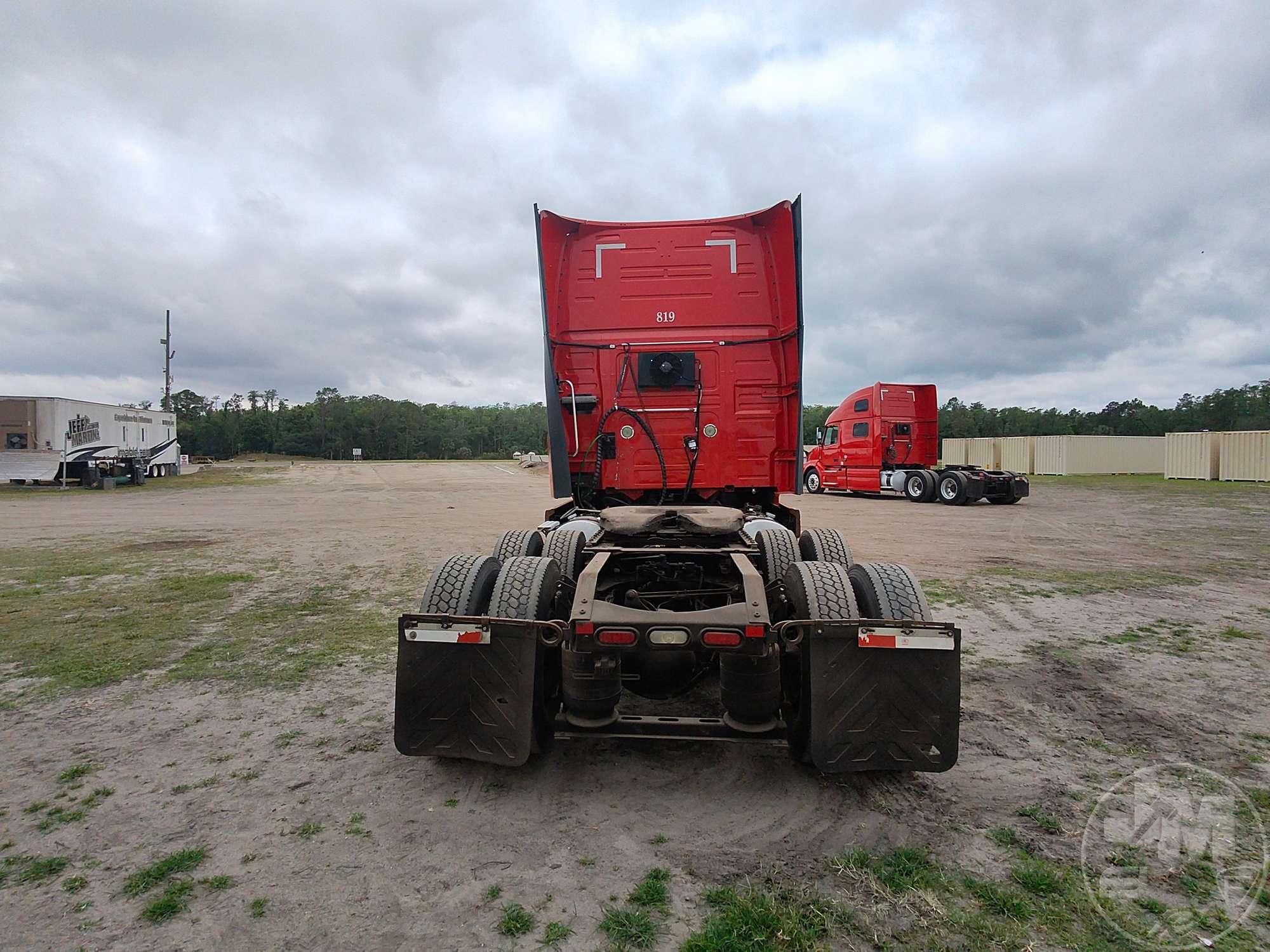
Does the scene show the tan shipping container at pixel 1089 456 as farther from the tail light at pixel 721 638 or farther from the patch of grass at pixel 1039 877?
the tail light at pixel 721 638

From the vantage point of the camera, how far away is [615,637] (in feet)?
9.98

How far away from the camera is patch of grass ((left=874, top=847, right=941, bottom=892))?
8.16 ft

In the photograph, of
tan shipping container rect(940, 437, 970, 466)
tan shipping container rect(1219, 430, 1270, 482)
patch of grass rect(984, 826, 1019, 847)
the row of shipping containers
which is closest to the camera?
patch of grass rect(984, 826, 1019, 847)

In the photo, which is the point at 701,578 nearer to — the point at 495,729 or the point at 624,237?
the point at 495,729

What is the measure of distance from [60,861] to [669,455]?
4545 millimetres

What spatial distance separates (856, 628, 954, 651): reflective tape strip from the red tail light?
104 cm

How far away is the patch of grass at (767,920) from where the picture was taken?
7.14 ft

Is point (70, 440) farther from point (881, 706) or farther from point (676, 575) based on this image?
point (881, 706)

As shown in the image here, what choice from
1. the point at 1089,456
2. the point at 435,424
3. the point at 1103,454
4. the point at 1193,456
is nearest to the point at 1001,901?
the point at 1193,456

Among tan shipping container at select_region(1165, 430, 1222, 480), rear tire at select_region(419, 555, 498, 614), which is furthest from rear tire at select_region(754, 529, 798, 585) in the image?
tan shipping container at select_region(1165, 430, 1222, 480)

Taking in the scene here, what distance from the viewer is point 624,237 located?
5.86 metres

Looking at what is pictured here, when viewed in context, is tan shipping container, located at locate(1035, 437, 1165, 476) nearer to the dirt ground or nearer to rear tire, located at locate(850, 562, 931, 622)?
the dirt ground

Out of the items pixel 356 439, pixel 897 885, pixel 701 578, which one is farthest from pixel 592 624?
pixel 356 439

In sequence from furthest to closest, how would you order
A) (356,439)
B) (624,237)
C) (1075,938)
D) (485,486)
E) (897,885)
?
(356,439)
(485,486)
(624,237)
(897,885)
(1075,938)
